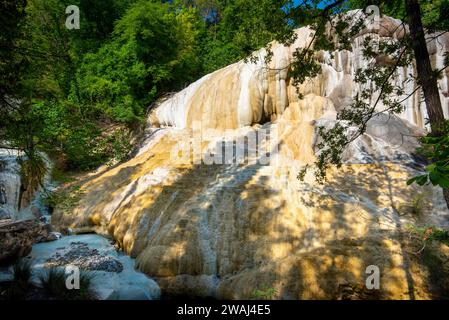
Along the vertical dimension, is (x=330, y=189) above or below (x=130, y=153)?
below

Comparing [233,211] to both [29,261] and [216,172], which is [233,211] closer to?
[216,172]

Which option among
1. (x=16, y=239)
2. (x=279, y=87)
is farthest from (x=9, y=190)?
(x=279, y=87)

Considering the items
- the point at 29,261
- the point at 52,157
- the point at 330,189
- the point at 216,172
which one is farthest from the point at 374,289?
the point at 52,157

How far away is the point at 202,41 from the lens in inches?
933

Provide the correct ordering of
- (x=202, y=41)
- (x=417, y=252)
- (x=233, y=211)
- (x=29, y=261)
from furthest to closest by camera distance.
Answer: (x=202, y=41) → (x=233, y=211) → (x=29, y=261) → (x=417, y=252)

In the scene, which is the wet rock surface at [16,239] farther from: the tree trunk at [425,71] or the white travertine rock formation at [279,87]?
the white travertine rock formation at [279,87]

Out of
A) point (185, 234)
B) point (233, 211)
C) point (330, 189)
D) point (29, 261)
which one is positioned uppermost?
point (330, 189)

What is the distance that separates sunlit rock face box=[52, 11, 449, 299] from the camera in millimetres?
5402

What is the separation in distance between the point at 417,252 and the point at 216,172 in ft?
17.5

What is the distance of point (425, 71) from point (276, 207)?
4.07 meters

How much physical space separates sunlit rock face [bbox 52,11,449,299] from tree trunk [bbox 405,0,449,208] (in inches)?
88.3

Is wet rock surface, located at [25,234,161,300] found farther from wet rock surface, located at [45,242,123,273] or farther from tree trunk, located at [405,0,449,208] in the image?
tree trunk, located at [405,0,449,208]

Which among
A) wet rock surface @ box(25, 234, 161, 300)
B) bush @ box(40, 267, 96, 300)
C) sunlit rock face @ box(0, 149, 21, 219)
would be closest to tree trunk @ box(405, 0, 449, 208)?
wet rock surface @ box(25, 234, 161, 300)

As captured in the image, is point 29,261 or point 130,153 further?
point 130,153
